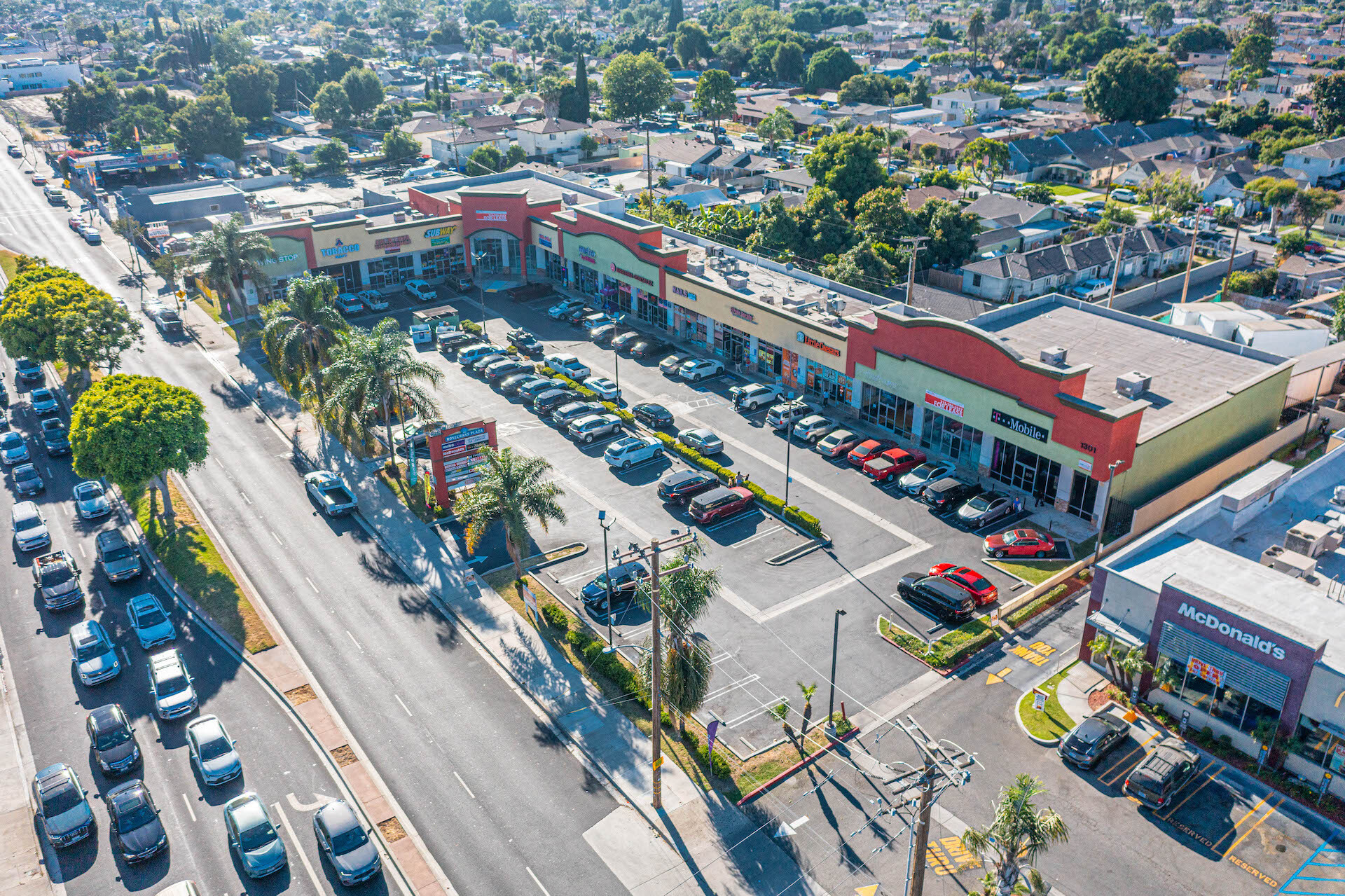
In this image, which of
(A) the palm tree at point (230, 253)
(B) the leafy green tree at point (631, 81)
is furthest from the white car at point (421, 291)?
(B) the leafy green tree at point (631, 81)

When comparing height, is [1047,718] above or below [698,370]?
below

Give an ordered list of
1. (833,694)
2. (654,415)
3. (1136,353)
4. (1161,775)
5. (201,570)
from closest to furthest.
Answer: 1. (1161,775)
2. (833,694)
3. (201,570)
4. (1136,353)
5. (654,415)

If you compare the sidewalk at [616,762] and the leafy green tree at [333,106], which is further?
the leafy green tree at [333,106]

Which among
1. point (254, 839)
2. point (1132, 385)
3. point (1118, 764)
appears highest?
point (1132, 385)

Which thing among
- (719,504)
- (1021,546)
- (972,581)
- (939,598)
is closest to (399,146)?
(719,504)

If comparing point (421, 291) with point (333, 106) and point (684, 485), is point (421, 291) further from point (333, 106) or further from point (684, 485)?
point (333, 106)

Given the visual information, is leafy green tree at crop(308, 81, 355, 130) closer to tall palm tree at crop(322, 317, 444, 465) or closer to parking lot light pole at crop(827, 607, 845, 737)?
tall palm tree at crop(322, 317, 444, 465)

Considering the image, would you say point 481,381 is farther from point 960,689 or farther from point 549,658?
point 960,689

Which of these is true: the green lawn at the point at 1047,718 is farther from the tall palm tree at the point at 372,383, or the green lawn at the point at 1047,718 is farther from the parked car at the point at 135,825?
the tall palm tree at the point at 372,383
